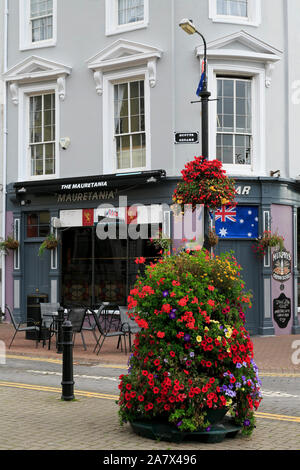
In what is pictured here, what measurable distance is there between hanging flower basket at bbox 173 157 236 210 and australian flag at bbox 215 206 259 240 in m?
3.88

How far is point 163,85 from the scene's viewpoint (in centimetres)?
1752

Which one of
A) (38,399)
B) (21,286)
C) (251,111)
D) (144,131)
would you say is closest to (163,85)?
(144,131)

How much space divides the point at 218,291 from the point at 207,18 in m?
12.7

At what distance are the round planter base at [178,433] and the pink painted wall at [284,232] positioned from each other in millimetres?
11431

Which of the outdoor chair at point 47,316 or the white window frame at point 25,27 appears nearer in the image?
the outdoor chair at point 47,316

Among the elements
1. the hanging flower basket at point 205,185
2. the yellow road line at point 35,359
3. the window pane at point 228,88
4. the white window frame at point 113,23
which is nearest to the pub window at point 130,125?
the white window frame at point 113,23

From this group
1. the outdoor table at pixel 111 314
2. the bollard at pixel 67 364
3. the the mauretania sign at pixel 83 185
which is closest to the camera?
the bollard at pixel 67 364

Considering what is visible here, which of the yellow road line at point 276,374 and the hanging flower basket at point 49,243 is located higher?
the hanging flower basket at point 49,243

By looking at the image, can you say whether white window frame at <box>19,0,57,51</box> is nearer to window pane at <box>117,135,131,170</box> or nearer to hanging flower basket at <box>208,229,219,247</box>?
window pane at <box>117,135,131,170</box>

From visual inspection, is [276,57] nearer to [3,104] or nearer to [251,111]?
[251,111]

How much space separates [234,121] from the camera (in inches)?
701

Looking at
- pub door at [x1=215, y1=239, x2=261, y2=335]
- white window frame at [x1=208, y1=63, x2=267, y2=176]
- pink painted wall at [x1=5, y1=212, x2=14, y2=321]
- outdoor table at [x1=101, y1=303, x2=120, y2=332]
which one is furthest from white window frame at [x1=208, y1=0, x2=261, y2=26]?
pink painted wall at [x1=5, y1=212, x2=14, y2=321]

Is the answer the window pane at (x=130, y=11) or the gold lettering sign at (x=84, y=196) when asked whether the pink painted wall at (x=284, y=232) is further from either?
the window pane at (x=130, y=11)

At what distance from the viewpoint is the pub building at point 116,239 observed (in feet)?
57.1
